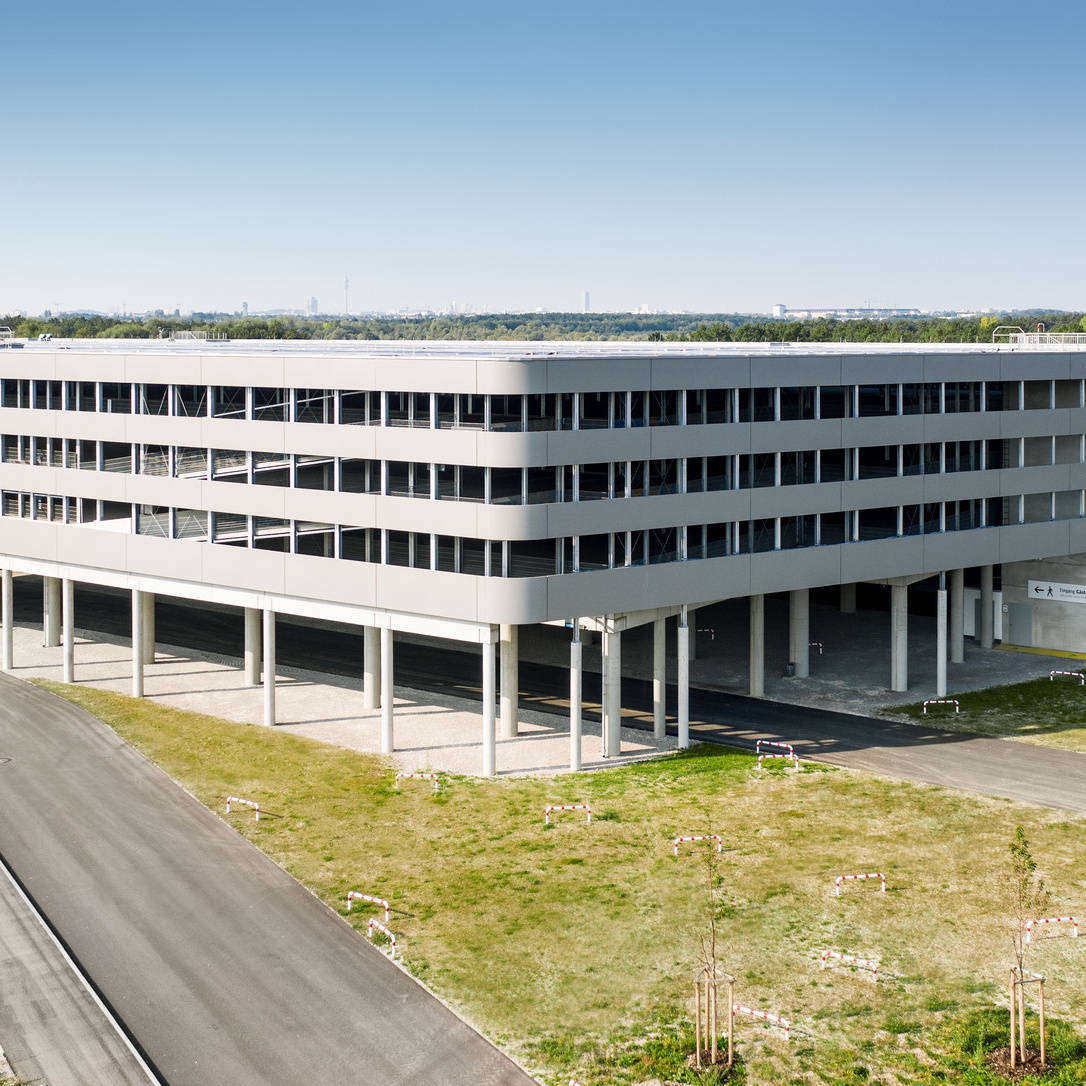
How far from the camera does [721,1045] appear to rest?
25.5m

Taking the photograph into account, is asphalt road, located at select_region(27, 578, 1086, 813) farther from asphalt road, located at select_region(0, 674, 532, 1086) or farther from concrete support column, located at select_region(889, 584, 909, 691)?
asphalt road, located at select_region(0, 674, 532, 1086)

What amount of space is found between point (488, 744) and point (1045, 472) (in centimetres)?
2916

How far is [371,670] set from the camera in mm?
50562

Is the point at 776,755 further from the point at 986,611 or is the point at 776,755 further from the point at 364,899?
the point at 986,611

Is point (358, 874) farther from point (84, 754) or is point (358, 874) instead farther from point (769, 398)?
point (769, 398)

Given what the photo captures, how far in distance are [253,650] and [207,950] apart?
82.2 feet

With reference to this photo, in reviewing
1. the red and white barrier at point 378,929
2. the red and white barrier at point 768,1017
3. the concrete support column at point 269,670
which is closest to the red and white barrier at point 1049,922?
the red and white barrier at point 768,1017

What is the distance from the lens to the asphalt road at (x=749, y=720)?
4275 centimetres

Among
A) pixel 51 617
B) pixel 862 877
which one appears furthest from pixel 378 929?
pixel 51 617

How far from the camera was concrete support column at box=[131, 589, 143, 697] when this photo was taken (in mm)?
51344

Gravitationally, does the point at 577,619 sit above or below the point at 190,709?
above

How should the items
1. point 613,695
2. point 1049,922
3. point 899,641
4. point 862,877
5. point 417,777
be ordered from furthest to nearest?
point 899,641, point 613,695, point 417,777, point 862,877, point 1049,922

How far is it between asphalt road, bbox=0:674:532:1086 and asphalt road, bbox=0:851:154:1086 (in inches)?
18.7

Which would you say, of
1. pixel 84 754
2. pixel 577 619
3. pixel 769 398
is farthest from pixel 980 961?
pixel 84 754
